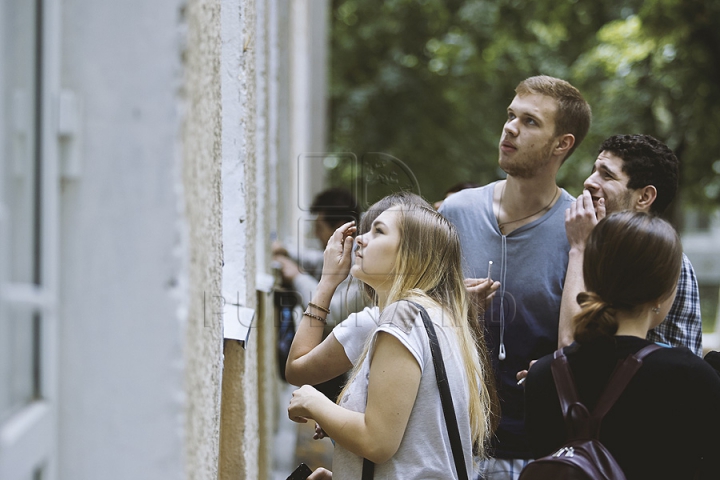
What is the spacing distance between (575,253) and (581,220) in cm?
11

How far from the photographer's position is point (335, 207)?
4754 mm

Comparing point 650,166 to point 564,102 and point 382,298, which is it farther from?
point 382,298

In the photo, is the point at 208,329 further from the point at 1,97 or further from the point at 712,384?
the point at 712,384

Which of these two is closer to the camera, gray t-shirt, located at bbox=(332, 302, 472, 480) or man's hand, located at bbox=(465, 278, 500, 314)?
gray t-shirt, located at bbox=(332, 302, 472, 480)

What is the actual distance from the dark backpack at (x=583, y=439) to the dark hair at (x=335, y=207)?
9.71 feet

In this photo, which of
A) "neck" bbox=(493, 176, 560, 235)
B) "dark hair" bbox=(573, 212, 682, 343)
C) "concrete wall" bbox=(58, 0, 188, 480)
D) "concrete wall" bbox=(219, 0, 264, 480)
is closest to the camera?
"concrete wall" bbox=(58, 0, 188, 480)

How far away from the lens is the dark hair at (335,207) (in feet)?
15.5

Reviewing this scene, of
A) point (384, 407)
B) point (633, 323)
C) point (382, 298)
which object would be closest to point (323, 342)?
point (382, 298)

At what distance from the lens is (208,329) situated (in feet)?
5.91

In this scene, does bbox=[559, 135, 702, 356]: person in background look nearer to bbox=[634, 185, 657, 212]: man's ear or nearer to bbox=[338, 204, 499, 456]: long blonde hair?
bbox=[634, 185, 657, 212]: man's ear

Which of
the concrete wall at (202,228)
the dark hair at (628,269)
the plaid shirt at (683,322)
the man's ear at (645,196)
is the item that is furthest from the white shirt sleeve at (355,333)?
the man's ear at (645,196)

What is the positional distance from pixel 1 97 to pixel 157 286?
0.39 metres

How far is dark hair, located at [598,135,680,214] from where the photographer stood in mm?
2641

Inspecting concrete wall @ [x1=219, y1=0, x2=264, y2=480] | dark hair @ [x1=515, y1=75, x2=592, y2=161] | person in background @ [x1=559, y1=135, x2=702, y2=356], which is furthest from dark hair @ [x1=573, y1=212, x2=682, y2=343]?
concrete wall @ [x1=219, y1=0, x2=264, y2=480]
